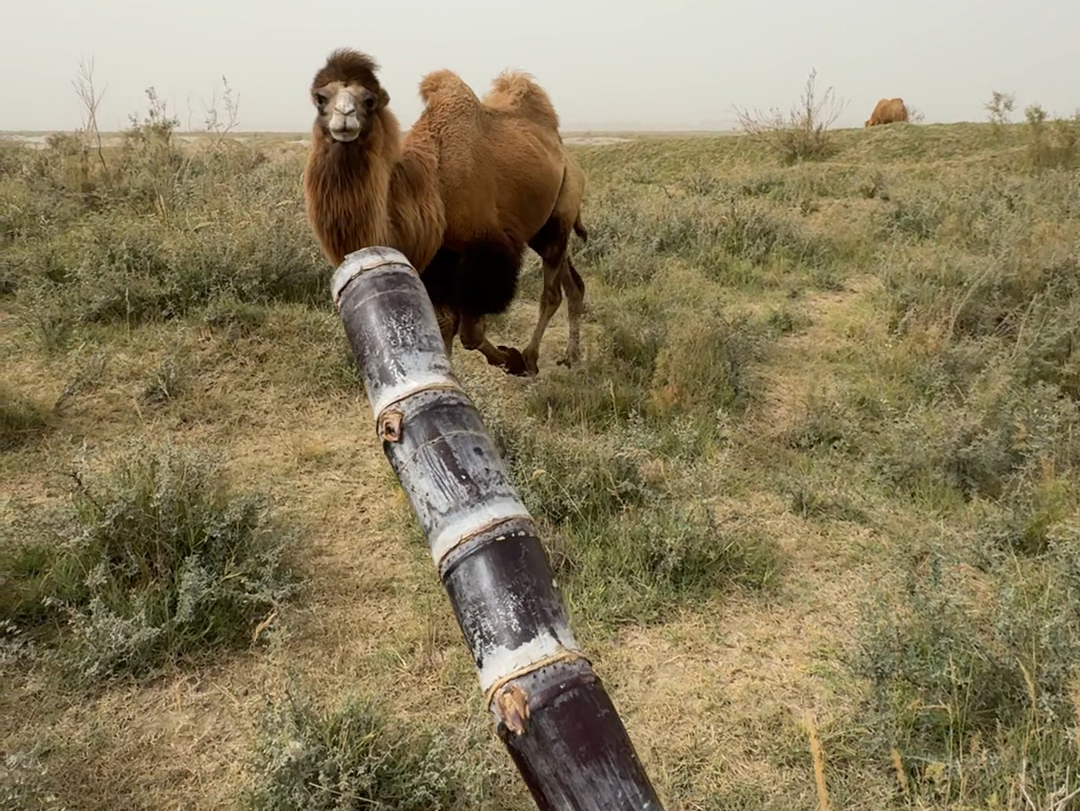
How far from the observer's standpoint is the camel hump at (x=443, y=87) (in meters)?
4.83

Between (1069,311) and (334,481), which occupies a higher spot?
(1069,311)

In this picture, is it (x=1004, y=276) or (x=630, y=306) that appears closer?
(x=1004, y=276)

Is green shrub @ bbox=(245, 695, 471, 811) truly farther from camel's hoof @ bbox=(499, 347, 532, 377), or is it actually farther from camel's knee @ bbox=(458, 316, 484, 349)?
camel's hoof @ bbox=(499, 347, 532, 377)

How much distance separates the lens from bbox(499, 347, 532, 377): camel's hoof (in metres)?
5.40

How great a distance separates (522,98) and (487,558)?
4920 mm

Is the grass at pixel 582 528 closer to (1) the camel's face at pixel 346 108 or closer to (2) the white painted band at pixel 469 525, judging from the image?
(2) the white painted band at pixel 469 525

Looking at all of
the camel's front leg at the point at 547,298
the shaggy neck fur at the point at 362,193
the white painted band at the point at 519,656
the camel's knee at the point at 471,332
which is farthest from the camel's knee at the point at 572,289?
the white painted band at the point at 519,656

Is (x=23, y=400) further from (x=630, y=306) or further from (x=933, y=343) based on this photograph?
(x=933, y=343)

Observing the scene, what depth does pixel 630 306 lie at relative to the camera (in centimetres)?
688

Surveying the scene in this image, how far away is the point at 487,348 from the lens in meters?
5.22

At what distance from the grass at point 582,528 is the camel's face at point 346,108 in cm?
161

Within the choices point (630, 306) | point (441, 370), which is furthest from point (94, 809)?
point (630, 306)

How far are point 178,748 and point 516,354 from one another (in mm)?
3374

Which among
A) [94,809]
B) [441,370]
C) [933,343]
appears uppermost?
[441,370]
